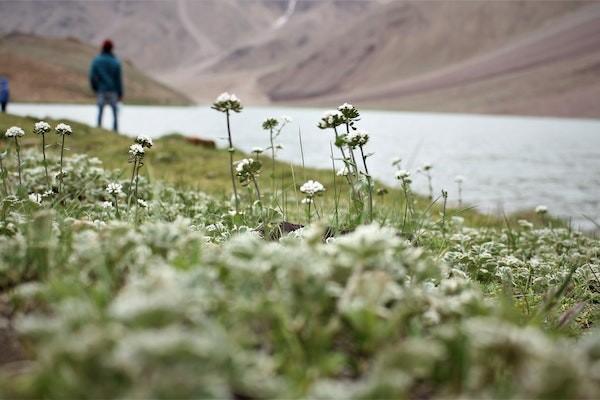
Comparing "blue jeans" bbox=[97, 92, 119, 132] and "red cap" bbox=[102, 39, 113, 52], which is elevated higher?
"red cap" bbox=[102, 39, 113, 52]

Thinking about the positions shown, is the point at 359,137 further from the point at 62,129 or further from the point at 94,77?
the point at 94,77

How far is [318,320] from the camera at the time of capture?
228 cm

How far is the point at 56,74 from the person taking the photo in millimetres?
134125

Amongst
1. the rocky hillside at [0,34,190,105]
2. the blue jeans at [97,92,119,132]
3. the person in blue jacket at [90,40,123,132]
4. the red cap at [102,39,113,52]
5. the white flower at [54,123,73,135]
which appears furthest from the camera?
the rocky hillside at [0,34,190,105]

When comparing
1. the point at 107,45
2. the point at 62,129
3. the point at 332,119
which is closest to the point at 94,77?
the point at 107,45

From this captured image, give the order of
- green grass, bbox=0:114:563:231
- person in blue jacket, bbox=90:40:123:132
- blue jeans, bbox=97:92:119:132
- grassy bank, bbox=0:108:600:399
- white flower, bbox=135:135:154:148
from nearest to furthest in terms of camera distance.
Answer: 1. grassy bank, bbox=0:108:600:399
2. white flower, bbox=135:135:154:148
3. green grass, bbox=0:114:563:231
4. person in blue jacket, bbox=90:40:123:132
5. blue jeans, bbox=97:92:119:132

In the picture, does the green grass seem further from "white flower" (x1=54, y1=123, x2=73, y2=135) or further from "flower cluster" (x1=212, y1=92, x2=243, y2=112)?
"flower cluster" (x1=212, y1=92, x2=243, y2=112)

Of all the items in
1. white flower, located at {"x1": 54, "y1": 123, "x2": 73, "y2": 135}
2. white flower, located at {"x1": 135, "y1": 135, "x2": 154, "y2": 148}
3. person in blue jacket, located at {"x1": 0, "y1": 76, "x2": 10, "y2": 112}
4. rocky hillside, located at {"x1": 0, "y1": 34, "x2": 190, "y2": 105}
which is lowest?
white flower, located at {"x1": 135, "y1": 135, "x2": 154, "y2": 148}

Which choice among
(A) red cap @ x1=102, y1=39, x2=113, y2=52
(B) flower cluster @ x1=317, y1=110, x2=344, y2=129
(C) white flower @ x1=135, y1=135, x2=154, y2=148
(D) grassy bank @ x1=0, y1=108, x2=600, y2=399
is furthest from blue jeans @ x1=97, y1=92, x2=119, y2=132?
(D) grassy bank @ x1=0, y1=108, x2=600, y2=399

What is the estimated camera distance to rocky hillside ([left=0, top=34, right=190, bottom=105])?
122500 millimetres

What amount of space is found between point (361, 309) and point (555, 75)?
190448 mm

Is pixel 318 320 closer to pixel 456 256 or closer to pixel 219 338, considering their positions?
pixel 219 338

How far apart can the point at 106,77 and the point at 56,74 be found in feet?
416

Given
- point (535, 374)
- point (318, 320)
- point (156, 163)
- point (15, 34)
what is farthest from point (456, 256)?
point (15, 34)
